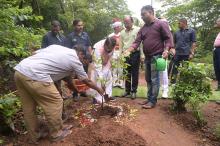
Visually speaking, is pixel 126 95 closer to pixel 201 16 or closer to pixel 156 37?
pixel 156 37

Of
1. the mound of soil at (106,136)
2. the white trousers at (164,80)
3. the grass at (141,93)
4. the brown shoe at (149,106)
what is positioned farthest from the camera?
the grass at (141,93)

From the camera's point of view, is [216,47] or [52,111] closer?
[52,111]

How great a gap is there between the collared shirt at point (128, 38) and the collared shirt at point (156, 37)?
0.94 meters

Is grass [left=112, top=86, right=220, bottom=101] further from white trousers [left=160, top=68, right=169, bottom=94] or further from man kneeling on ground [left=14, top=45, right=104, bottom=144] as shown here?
man kneeling on ground [left=14, top=45, right=104, bottom=144]

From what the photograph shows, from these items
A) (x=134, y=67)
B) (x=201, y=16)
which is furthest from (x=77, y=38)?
(x=201, y=16)

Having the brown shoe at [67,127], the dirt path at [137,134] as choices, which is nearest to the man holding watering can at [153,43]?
the dirt path at [137,134]

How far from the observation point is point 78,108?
7.05 m

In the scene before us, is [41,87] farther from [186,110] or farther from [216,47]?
[216,47]

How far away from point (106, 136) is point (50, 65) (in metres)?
1.42

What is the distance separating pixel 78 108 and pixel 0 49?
207 cm

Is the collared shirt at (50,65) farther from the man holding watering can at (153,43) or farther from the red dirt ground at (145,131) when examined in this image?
the man holding watering can at (153,43)

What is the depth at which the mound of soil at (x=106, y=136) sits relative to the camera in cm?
558

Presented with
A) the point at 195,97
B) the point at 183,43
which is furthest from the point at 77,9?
the point at 195,97

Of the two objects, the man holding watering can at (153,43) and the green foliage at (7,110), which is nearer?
the green foliage at (7,110)
